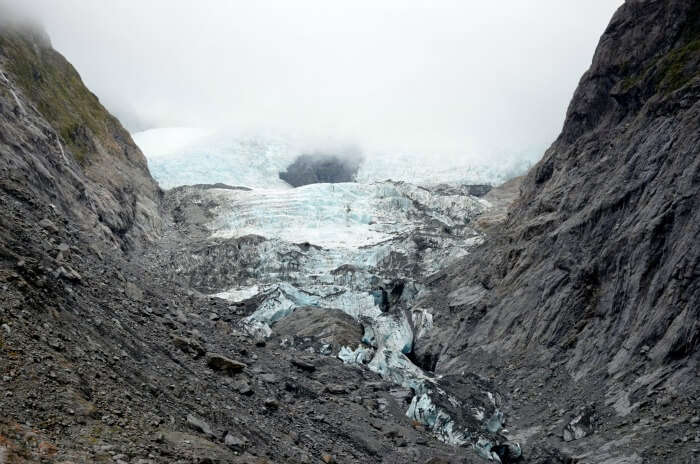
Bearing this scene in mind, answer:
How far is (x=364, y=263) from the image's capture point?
45.1 meters

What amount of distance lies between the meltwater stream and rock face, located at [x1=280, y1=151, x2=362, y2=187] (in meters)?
35.0

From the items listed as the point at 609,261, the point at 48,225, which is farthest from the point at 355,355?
the point at 48,225

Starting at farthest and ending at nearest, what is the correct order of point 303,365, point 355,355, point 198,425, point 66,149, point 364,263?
point 364,263 < point 66,149 < point 355,355 < point 303,365 < point 198,425

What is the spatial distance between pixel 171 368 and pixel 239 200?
44.5m

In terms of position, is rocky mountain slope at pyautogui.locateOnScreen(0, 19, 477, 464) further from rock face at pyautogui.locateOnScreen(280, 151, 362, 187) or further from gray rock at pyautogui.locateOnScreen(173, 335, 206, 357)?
rock face at pyautogui.locateOnScreen(280, 151, 362, 187)

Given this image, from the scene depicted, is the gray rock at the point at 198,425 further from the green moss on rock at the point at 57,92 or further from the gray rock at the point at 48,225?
the green moss on rock at the point at 57,92

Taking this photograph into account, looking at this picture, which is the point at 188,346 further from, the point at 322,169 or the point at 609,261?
the point at 322,169

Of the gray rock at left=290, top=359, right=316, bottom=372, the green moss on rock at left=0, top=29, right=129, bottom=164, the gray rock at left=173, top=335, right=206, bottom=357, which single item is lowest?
the gray rock at left=290, top=359, right=316, bottom=372

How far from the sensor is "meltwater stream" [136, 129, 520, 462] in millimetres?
21781

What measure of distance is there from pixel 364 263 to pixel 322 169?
6323cm

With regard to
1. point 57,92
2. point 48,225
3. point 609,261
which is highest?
point 57,92

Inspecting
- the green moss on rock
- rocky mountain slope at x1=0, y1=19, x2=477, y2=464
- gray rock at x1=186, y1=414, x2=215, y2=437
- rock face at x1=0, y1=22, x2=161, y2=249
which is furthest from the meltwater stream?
Answer: the green moss on rock

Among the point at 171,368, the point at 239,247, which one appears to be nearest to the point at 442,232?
the point at 239,247

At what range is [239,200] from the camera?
5869 cm
